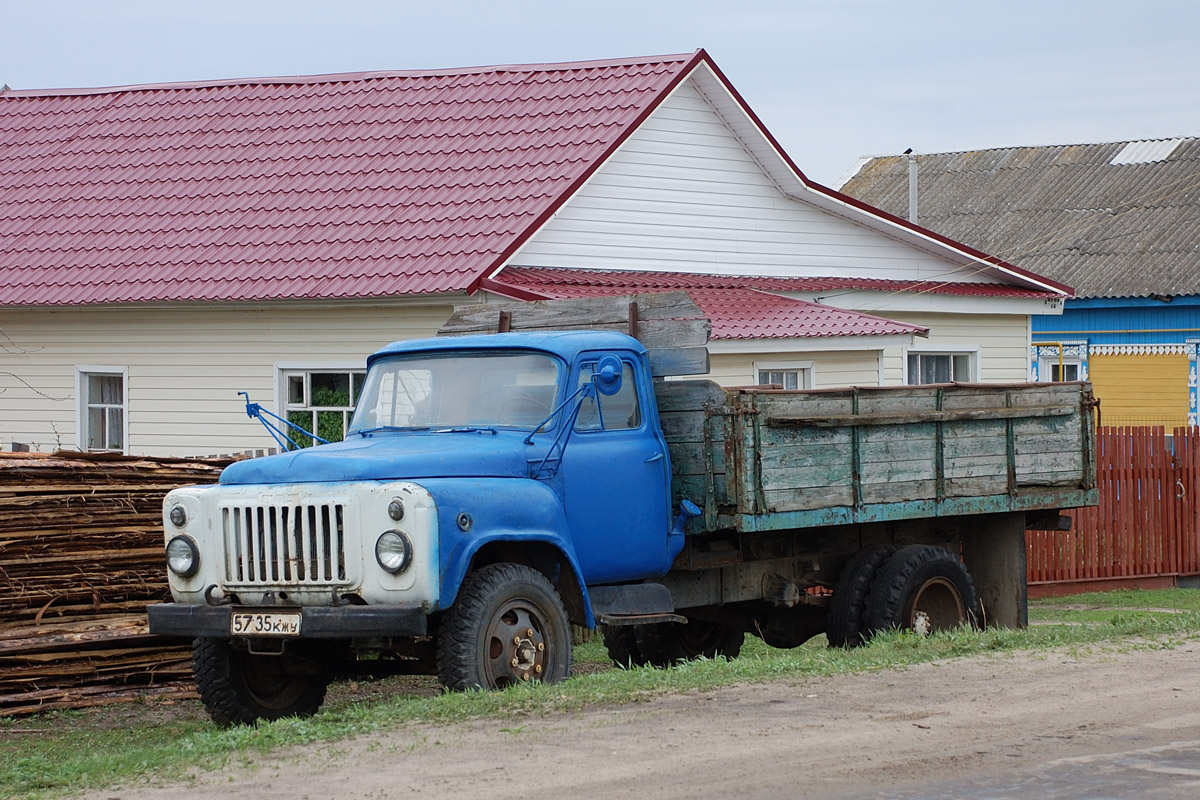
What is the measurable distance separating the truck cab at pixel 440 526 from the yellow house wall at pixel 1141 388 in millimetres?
20772

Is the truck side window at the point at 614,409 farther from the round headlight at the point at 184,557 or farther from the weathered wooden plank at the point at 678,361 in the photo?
the round headlight at the point at 184,557

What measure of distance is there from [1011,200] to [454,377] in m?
26.9

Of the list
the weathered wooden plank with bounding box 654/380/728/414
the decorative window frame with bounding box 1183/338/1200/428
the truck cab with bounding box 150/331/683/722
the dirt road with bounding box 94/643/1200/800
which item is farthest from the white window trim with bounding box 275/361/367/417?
the decorative window frame with bounding box 1183/338/1200/428

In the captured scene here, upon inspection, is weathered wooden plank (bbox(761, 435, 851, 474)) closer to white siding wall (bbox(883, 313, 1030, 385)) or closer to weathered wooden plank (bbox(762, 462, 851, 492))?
weathered wooden plank (bbox(762, 462, 851, 492))

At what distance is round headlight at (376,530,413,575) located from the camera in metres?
8.45

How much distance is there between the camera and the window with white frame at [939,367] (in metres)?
21.2

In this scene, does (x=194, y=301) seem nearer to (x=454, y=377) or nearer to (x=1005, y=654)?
(x=454, y=377)

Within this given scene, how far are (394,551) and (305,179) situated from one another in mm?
10625

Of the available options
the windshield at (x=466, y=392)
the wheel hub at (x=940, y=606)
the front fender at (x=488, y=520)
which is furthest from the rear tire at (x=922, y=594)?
the windshield at (x=466, y=392)

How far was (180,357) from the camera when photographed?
17.6m

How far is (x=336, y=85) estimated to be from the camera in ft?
67.2

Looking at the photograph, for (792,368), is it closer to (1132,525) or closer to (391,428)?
(1132,525)

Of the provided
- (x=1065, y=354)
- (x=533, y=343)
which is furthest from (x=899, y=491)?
(x=1065, y=354)

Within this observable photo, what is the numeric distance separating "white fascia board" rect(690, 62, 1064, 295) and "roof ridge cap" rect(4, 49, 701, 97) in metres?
0.58
